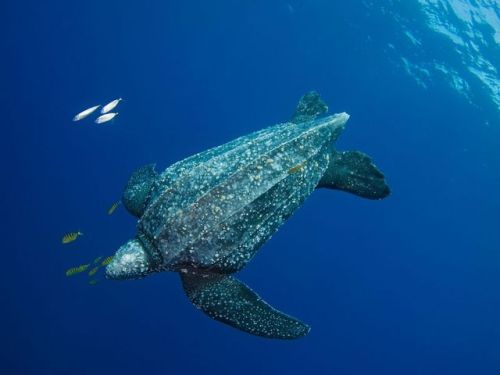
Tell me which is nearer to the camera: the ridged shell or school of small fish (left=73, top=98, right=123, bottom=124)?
the ridged shell

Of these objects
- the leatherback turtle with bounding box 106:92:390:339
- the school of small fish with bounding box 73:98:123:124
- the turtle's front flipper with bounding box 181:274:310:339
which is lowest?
the turtle's front flipper with bounding box 181:274:310:339

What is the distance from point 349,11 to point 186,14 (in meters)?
8.62

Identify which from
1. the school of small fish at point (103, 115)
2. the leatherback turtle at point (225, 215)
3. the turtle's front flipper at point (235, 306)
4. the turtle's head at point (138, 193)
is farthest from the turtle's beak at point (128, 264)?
the school of small fish at point (103, 115)

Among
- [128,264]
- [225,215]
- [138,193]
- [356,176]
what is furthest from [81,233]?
[356,176]

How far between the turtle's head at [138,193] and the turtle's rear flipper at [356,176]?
183 centimetres

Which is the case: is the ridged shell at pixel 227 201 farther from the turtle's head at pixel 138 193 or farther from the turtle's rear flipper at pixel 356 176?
the turtle's rear flipper at pixel 356 176

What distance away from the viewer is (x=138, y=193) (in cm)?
390

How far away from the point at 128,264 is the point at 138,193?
91 centimetres

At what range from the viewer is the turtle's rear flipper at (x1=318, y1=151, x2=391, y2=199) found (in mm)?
4109

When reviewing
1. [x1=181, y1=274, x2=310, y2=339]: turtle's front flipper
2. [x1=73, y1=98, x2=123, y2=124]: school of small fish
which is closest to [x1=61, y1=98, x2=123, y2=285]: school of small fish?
[x1=73, y1=98, x2=123, y2=124]: school of small fish

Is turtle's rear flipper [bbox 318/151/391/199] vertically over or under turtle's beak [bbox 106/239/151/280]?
under

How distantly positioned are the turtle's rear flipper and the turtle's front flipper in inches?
57.9

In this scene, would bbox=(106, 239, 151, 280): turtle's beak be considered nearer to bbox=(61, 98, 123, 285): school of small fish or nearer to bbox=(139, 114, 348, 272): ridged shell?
bbox=(139, 114, 348, 272): ridged shell

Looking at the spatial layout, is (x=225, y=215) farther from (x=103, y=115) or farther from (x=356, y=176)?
(x=103, y=115)
